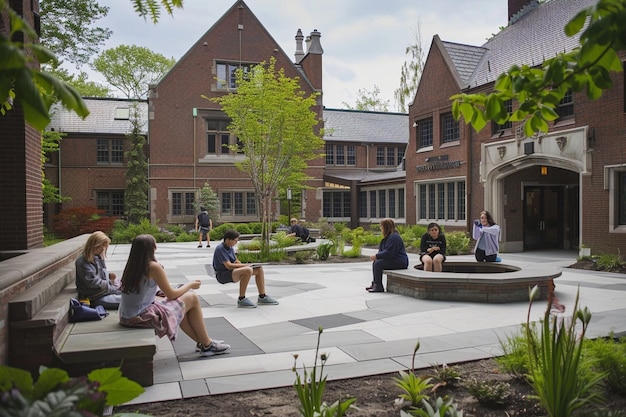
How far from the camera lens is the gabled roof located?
38250 mm

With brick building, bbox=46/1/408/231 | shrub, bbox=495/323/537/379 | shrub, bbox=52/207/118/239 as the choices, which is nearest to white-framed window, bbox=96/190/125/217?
brick building, bbox=46/1/408/231

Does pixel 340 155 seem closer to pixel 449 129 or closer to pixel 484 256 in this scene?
pixel 449 129

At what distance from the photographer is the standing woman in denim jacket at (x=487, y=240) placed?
11078 mm

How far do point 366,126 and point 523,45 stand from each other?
18.9m

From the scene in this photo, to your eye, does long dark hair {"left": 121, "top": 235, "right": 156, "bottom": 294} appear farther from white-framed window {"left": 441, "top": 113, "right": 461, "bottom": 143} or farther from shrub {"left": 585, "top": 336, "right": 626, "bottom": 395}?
white-framed window {"left": 441, "top": 113, "right": 461, "bottom": 143}

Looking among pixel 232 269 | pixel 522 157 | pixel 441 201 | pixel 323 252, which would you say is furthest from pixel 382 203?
pixel 232 269

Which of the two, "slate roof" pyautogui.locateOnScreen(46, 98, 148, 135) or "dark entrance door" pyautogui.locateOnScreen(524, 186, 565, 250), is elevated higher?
"slate roof" pyautogui.locateOnScreen(46, 98, 148, 135)

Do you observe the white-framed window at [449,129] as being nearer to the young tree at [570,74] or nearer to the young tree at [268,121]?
the young tree at [268,121]

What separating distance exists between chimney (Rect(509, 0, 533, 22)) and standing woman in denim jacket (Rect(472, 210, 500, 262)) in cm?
1769

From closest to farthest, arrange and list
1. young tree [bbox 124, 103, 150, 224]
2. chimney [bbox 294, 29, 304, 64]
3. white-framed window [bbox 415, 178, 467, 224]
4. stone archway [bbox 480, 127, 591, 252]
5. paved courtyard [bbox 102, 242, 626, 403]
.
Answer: paved courtyard [bbox 102, 242, 626, 403], stone archway [bbox 480, 127, 591, 252], white-framed window [bbox 415, 178, 467, 224], young tree [bbox 124, 103, 150, 224], chimney [bbox 294, 29, 304, 64]

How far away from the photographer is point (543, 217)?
21.5m

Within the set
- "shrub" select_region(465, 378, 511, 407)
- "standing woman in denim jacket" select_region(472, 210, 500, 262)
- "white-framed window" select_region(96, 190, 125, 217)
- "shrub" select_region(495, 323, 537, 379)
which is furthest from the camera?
"white-framed window" select_region(96, 190, 125, 217)

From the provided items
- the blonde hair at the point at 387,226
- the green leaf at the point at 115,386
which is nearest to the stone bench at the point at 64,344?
the green leaf at the point at 115,386

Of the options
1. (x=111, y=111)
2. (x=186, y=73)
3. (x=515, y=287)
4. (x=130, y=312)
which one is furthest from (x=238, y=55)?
(x=130, y=312)
